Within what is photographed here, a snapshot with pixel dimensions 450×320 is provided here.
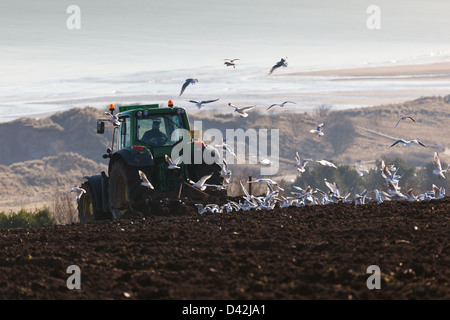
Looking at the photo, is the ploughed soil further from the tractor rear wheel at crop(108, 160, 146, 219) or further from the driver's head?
the driver's head

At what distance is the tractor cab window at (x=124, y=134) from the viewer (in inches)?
648

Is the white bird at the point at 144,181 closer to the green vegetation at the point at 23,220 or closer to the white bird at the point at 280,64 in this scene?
the white bird at the point at 280,64

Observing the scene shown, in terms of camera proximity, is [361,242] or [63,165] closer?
[361,242]

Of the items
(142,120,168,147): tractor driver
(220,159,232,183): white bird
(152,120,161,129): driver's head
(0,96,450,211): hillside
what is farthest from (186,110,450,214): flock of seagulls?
(0,96,450,211): hillside

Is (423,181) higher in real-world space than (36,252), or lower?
lower

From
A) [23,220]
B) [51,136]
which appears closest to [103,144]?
[51,136]

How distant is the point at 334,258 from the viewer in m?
9.44

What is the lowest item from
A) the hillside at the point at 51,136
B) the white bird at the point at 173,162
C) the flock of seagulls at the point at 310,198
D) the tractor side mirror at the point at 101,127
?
the hillside at the point at 51,136

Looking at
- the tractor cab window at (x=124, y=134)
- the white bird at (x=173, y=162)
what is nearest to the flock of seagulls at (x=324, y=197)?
the white bird at (x=173, y=162)

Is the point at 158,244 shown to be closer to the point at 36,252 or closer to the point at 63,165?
the point at 36,252

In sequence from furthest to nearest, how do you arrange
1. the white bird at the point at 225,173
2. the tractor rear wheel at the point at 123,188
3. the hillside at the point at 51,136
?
the hillside at the point at 51,136, the white bird at the point at 225,173, the tractor rear wheel at the point at 123,188

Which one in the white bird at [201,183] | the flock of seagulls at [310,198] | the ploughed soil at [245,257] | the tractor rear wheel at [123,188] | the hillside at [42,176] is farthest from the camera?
the hillside at [42,176]
